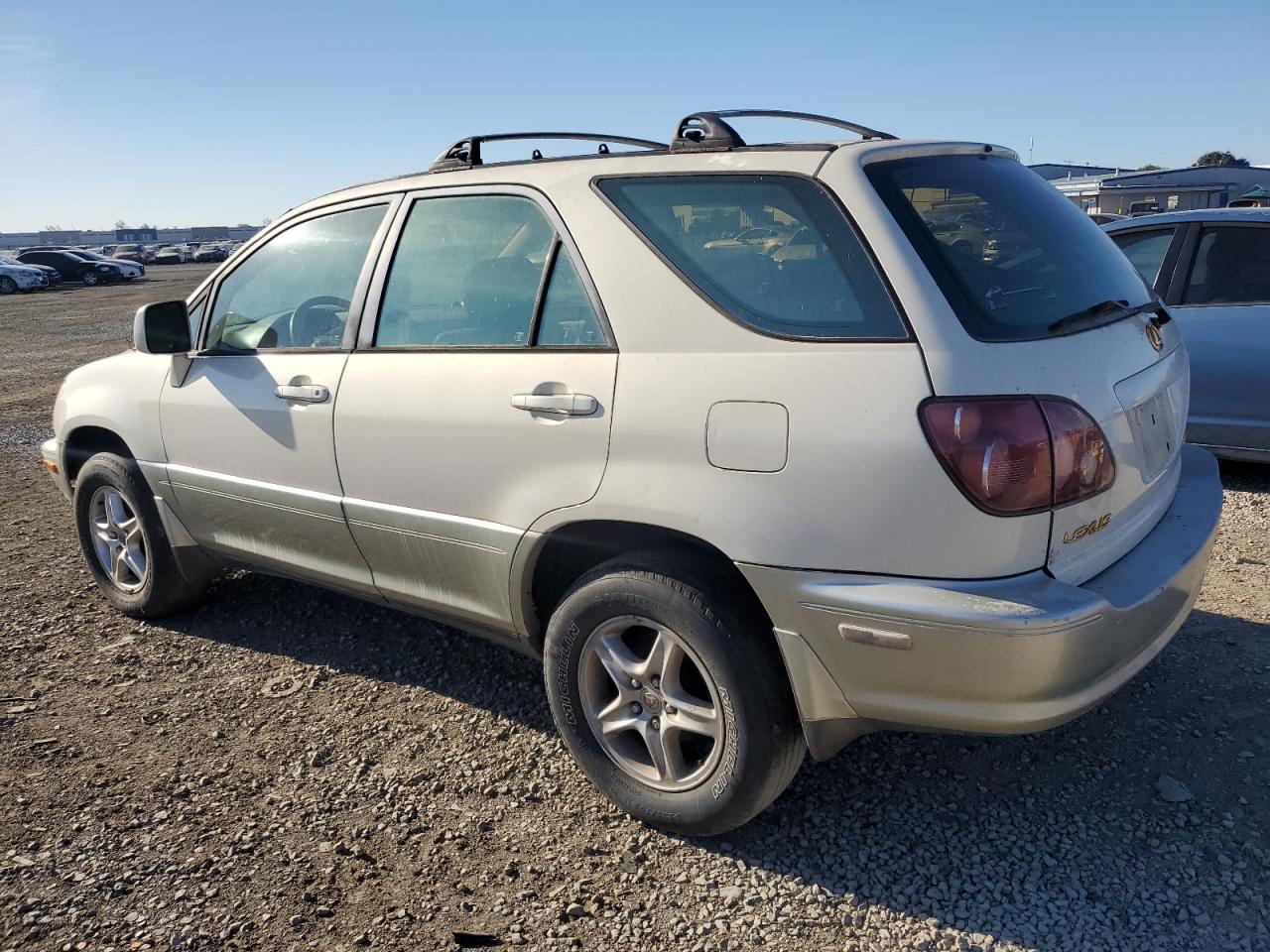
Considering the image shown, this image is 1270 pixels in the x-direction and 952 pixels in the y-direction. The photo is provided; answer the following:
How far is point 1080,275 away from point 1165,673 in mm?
1636

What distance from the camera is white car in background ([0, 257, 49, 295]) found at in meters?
36.8

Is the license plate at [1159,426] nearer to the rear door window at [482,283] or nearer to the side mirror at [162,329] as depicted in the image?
the rear door window at [482,283]

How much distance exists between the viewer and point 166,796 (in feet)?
10.1

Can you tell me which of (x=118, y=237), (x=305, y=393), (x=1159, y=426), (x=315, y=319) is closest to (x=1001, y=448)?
(x=1159, y=426)

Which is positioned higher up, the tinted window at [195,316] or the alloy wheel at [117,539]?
the tinted window at [195,316]

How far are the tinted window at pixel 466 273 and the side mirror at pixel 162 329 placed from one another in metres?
1.13

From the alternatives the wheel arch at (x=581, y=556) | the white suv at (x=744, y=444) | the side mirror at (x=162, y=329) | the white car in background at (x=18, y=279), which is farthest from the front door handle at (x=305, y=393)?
the white car in background at (x=18, y=279)

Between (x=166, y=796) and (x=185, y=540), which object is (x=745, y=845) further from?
(x=185, y=540)

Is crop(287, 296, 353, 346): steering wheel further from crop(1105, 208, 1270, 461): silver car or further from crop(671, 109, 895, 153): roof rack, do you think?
crop(1105, 208, 1270, 461): silver car

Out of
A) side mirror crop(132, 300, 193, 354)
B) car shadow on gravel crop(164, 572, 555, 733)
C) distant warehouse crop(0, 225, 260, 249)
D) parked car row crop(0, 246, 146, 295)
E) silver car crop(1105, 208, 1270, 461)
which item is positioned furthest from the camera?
distant warehouse crop(0, 225, 260, 249)

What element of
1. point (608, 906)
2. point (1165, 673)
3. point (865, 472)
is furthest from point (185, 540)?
point (1165, 673)

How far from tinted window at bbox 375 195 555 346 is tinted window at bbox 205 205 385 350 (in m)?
0.25

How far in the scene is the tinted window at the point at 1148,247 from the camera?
19.1ft

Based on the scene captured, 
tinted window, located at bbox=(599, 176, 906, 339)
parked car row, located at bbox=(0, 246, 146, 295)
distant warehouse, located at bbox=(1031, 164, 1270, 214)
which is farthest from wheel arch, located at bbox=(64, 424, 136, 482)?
parked car row, located at bbox=(0, 246, 146, 295)
